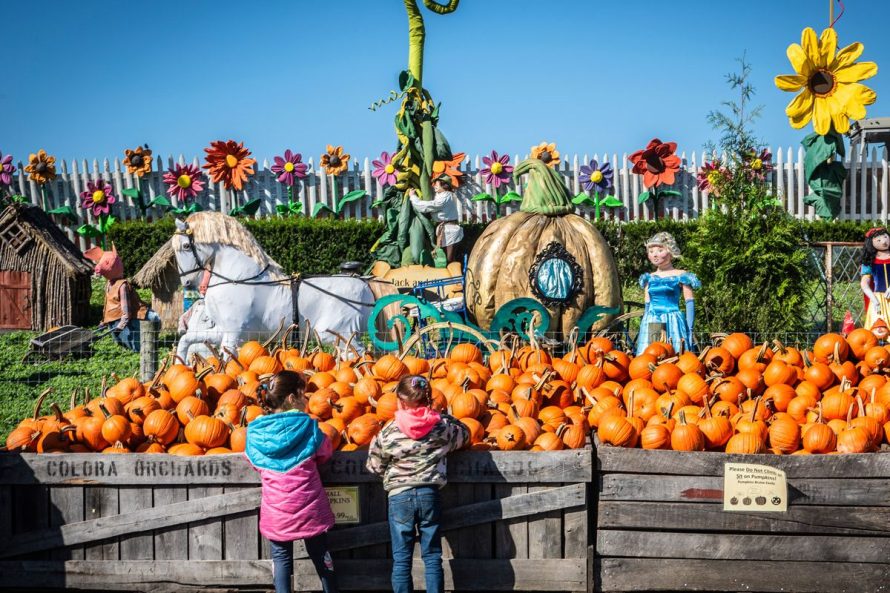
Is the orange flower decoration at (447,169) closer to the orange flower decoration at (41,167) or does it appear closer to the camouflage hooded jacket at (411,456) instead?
the orange flower decoration at (41,167)

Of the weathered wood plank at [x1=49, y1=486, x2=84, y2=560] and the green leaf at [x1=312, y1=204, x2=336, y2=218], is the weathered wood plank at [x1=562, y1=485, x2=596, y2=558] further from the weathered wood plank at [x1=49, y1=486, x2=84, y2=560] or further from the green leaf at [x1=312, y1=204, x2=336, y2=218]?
the green leaf at [x1=312, y1=204, x2=336, y2=218]

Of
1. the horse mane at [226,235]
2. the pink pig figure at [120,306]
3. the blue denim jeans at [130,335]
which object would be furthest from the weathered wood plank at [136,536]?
the pink pig figure at [120,306]

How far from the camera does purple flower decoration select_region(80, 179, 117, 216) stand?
52.7ft

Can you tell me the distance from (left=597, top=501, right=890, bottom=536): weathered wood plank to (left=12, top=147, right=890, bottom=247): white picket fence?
12.6 m

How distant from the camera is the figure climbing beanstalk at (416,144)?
12.4m

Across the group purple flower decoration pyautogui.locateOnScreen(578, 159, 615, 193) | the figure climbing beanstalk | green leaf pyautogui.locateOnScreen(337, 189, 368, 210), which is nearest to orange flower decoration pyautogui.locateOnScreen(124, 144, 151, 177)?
green leaf pyautogui.locateOnScreen(337, 189, 368, 210)

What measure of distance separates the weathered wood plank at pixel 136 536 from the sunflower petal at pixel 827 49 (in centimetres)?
726

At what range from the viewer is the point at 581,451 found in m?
3.82

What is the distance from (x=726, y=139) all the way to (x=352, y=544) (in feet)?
19.5

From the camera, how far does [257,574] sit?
12.9 feet

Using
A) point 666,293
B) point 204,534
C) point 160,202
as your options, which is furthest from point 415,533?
point 160,202

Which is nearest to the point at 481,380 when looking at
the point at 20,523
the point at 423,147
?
the point at 20,523

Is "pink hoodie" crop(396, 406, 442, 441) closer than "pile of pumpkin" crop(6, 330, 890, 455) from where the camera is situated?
Yes

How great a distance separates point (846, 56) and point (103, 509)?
7651mm
